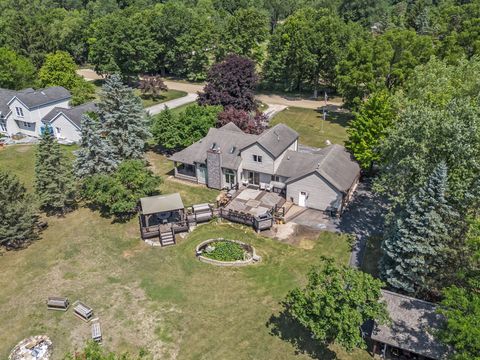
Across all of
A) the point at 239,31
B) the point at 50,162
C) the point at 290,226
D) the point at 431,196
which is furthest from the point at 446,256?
the point at 239,31

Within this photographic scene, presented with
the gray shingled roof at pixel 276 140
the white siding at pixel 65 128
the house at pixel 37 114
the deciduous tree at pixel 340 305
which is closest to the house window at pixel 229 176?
the gray shingled roof at pixel 276 140

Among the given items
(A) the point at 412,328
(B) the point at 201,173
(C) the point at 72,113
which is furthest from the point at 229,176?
(C) the point at 72,113

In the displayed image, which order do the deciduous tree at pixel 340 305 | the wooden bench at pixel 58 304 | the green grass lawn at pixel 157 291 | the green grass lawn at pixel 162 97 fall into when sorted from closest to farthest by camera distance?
the deciduous tree at pixel 340 305 → the green grass lawn at pixel 157 291 → the wooden bench at pixel 58 304 → the green grass lawn at pixel 162 97

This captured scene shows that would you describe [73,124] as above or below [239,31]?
below

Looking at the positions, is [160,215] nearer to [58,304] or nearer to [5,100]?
[58,304]

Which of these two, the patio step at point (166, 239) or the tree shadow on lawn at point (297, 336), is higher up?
the patio step at point (166, 239)

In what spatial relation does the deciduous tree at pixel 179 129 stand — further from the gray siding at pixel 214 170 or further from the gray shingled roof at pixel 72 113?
the gray shingled roof at pixel 72 113

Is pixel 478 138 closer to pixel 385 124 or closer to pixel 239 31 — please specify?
pixel 385 124

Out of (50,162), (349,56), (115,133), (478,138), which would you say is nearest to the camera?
(478,138)
